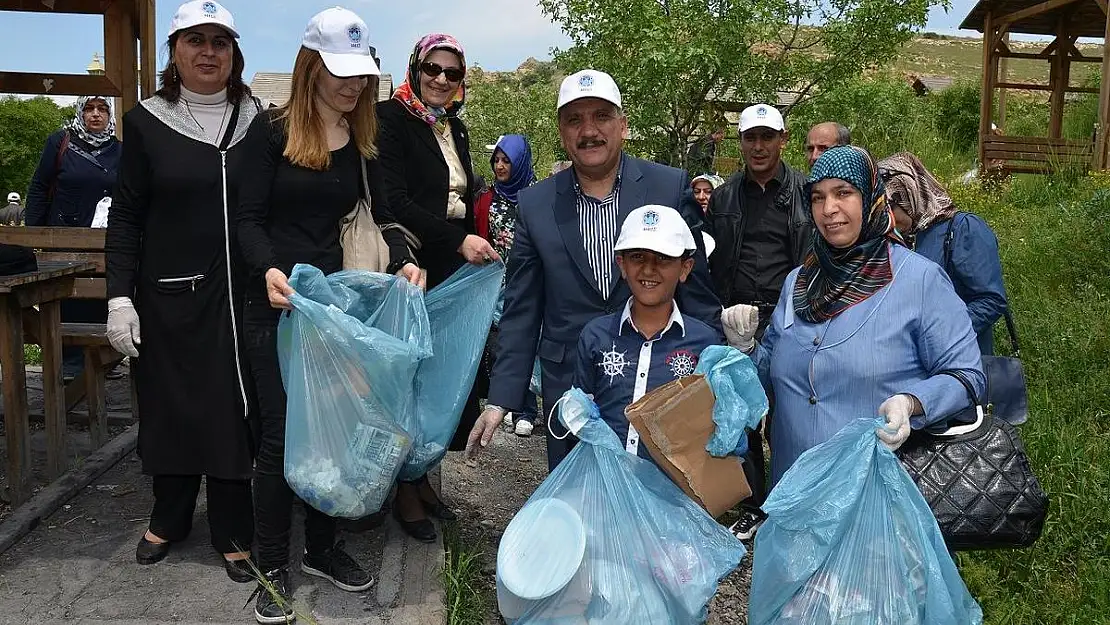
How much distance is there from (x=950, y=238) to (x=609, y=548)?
196 centimetres

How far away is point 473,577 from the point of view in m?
3.47

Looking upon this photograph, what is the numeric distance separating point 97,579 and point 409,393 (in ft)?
4.40

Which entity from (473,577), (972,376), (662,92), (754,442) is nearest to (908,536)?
(972,376)

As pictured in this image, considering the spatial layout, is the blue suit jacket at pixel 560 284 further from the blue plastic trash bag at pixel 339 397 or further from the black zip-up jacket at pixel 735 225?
the black zip-up jacket at pixel 735 225

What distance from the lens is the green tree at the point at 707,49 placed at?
25.2 ft

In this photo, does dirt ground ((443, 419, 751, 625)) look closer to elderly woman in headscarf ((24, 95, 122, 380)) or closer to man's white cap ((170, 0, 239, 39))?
man's white cap ((170, 0, 239, 39))

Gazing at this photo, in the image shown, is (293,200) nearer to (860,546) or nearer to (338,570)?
(338,570)

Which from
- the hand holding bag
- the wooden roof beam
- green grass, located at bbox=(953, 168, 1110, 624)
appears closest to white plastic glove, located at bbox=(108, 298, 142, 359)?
the hand holding bag

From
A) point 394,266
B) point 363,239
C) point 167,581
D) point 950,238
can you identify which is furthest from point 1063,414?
point 167,581

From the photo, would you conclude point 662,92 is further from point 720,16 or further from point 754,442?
point 754,442

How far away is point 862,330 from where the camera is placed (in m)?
2.28

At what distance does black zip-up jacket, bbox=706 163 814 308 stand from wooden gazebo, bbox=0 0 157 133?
3.00 meters

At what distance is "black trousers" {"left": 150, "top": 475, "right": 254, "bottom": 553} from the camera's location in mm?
3217

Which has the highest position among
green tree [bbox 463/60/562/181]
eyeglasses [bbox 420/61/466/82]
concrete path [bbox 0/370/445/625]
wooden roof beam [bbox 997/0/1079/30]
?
wooden roof beam [bbox 997/0/1079/30]
